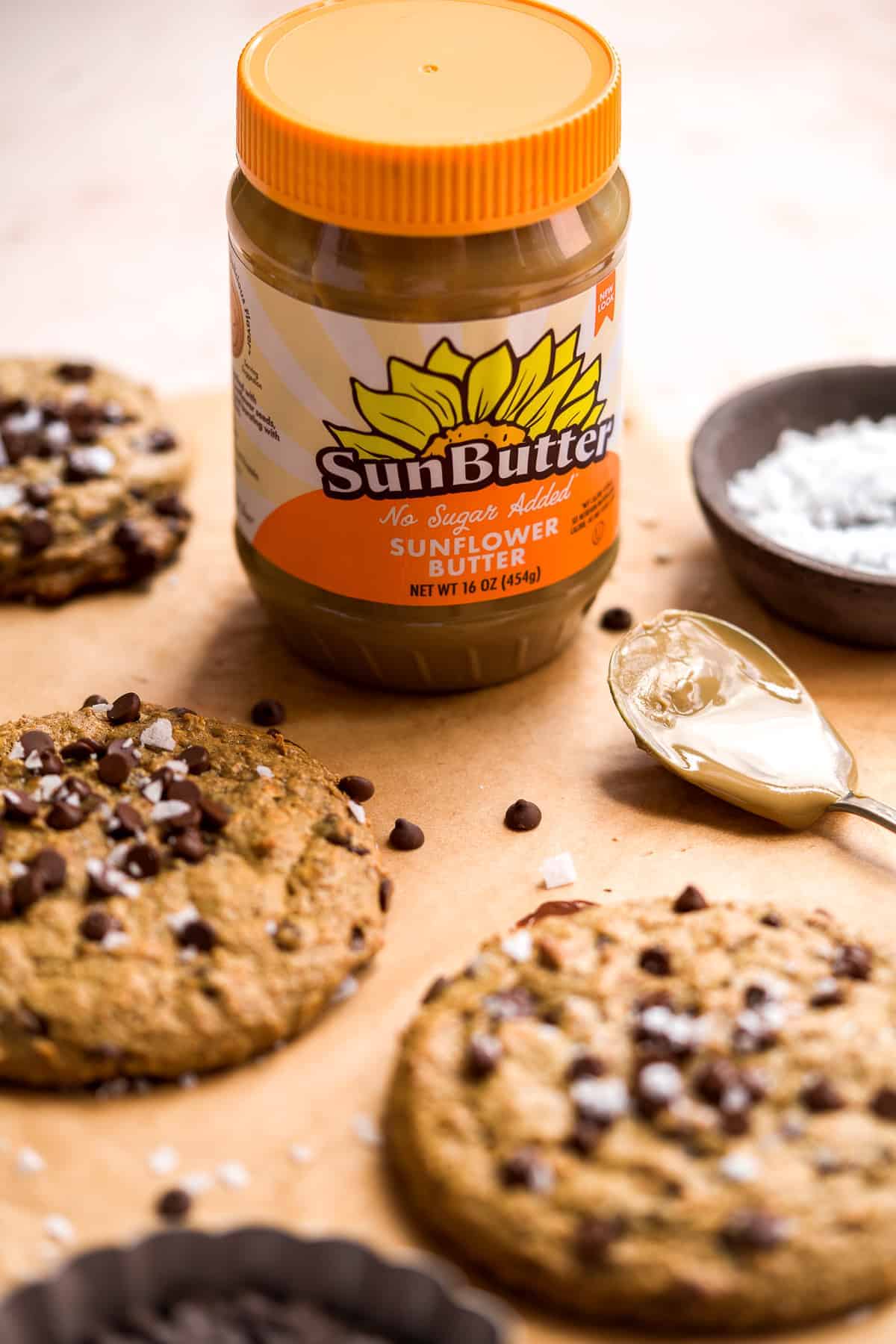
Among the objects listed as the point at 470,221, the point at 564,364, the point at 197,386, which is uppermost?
the point at 470,221

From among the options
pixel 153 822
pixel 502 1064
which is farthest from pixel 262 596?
pixel 502 1064

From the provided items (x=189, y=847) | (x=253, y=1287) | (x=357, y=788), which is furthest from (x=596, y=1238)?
(x=357, y=788)

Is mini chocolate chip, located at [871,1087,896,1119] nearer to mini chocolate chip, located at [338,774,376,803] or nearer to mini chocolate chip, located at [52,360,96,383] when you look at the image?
mini chocolate chip, located at [338,774,376,803]

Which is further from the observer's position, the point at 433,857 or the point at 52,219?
the point at 52,219

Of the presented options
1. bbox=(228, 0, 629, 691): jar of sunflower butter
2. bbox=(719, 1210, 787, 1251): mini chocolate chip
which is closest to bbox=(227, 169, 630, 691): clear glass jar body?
bbox=(228, 0, 629, 691): jar of sunflower butter

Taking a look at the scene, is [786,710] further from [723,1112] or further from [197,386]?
[197,386]
